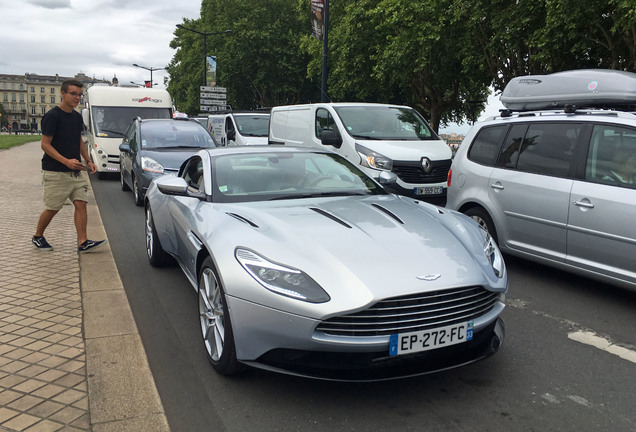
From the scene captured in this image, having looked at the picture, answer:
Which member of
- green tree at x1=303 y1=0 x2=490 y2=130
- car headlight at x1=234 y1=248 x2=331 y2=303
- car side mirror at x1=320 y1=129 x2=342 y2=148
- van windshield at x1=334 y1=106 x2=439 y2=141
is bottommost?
car headlight at x1=234 y1=248 x2=331 y2=303

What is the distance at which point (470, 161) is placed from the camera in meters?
Answer: 6.46

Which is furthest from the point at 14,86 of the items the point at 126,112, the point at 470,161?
the point at 470,161

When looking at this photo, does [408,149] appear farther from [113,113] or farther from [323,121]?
[113,113]

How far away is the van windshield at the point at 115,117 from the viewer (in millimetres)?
14297

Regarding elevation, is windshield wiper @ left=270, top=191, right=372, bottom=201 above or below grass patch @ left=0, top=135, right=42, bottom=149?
above

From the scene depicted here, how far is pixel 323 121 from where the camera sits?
1012cm

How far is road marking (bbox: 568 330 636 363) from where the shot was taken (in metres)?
3.84

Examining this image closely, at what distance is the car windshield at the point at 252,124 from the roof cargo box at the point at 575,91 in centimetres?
898

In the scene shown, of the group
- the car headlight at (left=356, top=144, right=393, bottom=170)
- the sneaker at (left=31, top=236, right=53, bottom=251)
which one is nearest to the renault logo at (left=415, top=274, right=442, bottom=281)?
the sneaker at (left=31, top=236, right=53, bottom=251)

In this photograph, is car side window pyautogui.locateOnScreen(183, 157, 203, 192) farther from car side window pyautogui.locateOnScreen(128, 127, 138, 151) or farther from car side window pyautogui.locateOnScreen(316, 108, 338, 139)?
car side window pyautogui.locateOnScreen(128, 127, 138, 151)

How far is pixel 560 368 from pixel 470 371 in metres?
0.60

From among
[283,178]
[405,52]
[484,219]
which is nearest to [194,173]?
[283,178]

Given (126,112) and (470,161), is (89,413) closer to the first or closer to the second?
(470,161)

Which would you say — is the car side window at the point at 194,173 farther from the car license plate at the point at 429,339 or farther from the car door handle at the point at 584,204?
the car door handle at the point at 584,204
